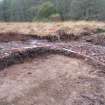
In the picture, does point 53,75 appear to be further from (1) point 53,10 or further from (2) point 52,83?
(1) point 53,10

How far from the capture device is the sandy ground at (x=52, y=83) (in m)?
3.31

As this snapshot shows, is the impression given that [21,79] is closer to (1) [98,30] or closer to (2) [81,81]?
(2) [81,81]

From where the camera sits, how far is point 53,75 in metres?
4.01

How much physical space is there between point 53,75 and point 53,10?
Answer: 13.5 meters

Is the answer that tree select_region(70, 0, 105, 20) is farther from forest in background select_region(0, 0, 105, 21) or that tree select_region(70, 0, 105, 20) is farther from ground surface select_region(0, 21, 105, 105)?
ground surface select_region(0, 21, 105, 105)

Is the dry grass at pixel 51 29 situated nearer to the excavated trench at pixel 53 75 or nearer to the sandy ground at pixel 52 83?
the excavated trench at pixel 53 75

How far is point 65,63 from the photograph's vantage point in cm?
448

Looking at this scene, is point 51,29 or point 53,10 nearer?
point 51,29

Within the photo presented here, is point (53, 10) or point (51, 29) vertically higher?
point (51, 29)

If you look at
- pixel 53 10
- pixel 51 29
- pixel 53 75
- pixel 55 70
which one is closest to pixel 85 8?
pixel 53 10

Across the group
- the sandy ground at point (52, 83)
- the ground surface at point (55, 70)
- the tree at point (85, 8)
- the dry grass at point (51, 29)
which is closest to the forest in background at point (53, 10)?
the tree at point (85, 8)

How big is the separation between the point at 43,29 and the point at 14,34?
2.55 ft

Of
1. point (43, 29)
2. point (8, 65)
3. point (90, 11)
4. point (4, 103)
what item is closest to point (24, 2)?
point (90, 11)

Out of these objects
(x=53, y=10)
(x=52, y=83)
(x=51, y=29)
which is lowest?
(x=53, y=10)
